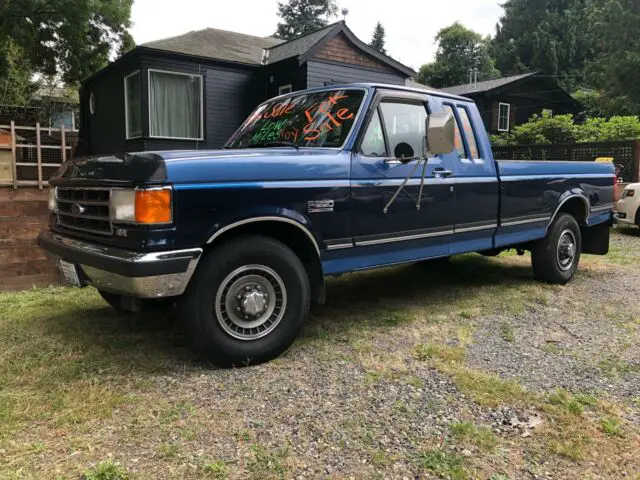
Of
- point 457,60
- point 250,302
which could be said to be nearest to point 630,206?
point 250,302

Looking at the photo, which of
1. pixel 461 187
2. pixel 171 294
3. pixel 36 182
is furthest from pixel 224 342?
pixel 36 182

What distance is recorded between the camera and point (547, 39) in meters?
49.9

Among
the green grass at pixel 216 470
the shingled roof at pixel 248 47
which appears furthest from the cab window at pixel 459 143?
the shingled roof at pixel 248 47

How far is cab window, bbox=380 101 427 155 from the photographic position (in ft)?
14.4

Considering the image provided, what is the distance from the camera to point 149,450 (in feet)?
8.27

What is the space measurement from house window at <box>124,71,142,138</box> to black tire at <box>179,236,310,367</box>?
1097 cm

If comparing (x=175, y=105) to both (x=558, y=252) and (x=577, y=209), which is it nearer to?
(x=577, y=209)

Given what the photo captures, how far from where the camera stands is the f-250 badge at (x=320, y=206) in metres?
3.77

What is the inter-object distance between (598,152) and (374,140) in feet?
37.9

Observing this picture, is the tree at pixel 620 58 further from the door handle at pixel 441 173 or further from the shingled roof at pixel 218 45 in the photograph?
the door handle at pixel 441 173

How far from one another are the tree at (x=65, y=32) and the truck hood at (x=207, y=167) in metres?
19.6

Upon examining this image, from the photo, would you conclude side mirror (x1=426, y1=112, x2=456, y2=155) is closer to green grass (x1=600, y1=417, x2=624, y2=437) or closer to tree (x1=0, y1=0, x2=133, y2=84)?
green grass (x1=600, y1=417, x2=624, y2=437)

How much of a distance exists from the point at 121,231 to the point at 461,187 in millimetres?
3019

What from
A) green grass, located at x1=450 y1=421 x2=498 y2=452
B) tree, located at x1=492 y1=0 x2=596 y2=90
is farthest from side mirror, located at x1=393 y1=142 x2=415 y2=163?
tree, located at x1=492 y1=0 x2=596 y2=90
